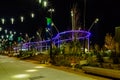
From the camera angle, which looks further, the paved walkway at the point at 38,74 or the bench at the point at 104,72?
the paved walkway at the point at 38,74

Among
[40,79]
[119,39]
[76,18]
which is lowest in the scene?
[40,79]

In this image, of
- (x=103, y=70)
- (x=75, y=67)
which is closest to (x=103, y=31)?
(x=75, y=67)

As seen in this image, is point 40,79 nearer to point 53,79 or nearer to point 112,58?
point 53,79

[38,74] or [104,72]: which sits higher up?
[104,72]

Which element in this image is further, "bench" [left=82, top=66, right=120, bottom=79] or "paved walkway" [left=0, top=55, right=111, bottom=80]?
"paved walkway" [left=0, top=55, right=111, bottom=80]

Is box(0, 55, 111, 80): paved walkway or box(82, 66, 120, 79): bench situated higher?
box(82, 66, 120, 79): bench

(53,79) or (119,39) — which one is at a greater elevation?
(119,39)

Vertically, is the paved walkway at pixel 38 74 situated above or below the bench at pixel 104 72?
below

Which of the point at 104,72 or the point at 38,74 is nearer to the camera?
the point at 104,72

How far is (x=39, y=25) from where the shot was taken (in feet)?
314

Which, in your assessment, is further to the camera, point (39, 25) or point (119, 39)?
point (39, 25)

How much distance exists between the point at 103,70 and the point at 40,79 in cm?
410

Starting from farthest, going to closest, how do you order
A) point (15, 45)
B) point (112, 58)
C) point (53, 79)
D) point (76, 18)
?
point (15, 45)
point (76, 18)
point (112, 58)
point (53, 79)

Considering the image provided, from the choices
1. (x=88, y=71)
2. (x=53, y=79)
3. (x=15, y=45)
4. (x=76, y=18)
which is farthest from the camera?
(x=15, y=45)
